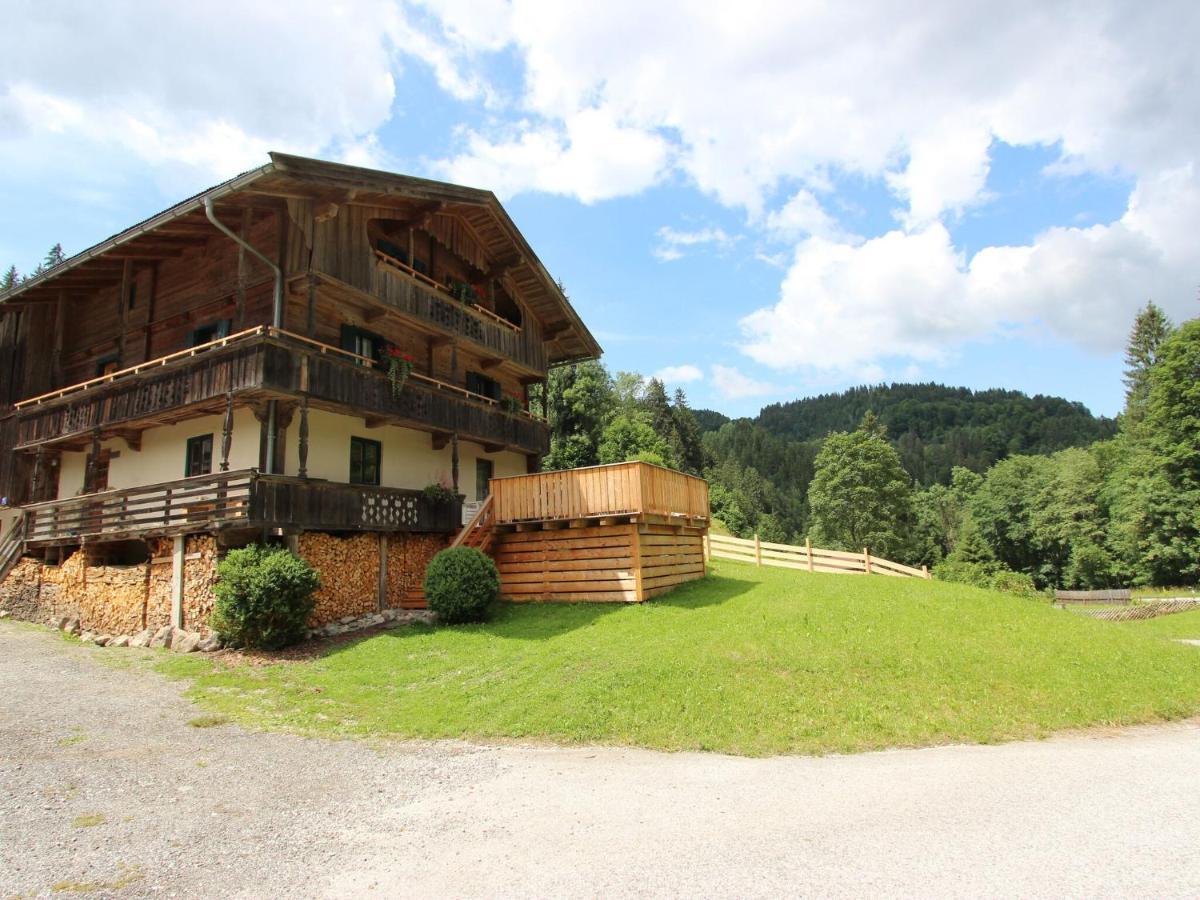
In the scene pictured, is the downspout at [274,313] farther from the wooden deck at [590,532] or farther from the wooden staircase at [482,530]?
the wooden deck at [590,532]

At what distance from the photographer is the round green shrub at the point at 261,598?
1428cm

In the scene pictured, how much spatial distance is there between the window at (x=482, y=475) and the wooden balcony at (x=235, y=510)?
3789 millimetres

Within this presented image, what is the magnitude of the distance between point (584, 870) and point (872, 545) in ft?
169

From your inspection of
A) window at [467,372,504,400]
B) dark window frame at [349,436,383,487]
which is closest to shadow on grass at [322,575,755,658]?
dark window frame at [349,436,383,487]

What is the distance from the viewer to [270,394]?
1645 centimetres

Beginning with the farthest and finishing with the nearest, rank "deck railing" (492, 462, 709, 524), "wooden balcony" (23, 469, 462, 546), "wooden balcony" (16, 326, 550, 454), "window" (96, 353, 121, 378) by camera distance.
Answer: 1. "window" (96, 353, 121, 378)
2. "deck railing" (492, 462, 709, 524)
3. "wooden balcony" (16, 326, 550, 454)
4. "wooden balcony" (23, 469, 462, 546)

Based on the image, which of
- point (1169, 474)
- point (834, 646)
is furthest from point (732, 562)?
point (1169, 474)

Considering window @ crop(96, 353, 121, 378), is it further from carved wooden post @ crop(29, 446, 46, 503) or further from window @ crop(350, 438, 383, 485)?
window @ crop(350, 438, 383, 485)

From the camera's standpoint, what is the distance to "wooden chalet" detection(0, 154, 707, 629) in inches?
658

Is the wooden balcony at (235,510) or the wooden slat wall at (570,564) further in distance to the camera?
the wooden slat wall at (570,564)

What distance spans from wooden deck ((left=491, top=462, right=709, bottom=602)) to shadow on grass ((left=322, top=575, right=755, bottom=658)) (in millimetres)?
456

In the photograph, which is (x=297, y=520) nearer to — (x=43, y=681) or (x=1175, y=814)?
(x=43, y=681)

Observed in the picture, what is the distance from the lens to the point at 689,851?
17.6 feet

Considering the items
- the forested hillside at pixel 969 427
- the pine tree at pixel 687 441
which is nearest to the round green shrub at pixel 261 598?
the pine tree at pixel 687 441
